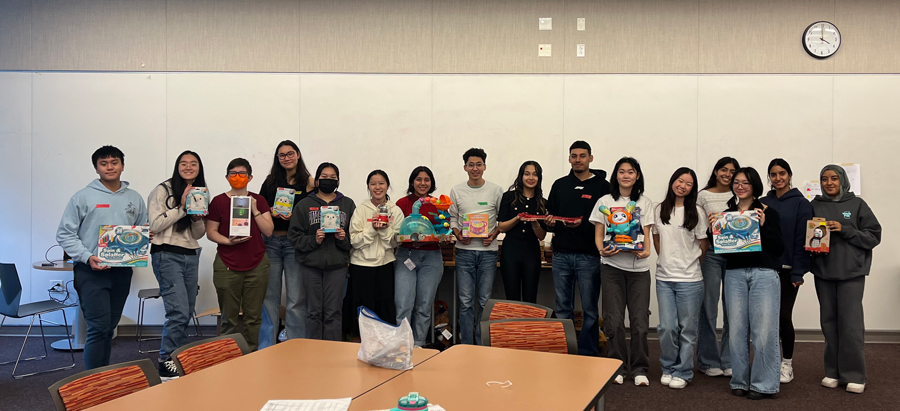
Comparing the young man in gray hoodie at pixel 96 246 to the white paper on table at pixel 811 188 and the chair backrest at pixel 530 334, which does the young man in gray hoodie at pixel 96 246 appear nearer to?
the chair backrest at pixel 530 334

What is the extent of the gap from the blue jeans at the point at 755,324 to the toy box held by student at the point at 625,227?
649 mm

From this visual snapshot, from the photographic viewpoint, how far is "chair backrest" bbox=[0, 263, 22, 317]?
4535 mm

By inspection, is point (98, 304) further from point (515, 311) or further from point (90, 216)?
point (515, 311)

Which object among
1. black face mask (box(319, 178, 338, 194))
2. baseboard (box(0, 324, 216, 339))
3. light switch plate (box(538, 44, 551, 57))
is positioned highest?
light switch plate (box(538, 44, 551, 57))

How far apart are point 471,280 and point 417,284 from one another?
1.43 ft

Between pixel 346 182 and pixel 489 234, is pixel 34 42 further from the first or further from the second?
pixel 489 234

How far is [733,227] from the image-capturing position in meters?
3.61

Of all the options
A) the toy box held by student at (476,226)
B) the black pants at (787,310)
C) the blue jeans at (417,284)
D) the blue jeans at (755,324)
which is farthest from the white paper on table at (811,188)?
the blue jeans at (417,284)

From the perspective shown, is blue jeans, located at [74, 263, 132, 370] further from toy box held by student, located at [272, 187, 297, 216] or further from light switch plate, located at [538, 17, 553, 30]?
light switch plate, located at [538, 17, 553, 30]

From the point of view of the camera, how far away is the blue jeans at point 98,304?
11.8ft

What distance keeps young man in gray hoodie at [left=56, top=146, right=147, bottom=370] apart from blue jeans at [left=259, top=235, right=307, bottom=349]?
42.0 inches

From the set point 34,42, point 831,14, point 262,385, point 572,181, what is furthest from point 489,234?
point 34,42

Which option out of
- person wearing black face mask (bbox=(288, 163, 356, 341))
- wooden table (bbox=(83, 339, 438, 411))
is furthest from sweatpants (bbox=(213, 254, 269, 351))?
wooden table (bbox=(83, 339, 438, 411))

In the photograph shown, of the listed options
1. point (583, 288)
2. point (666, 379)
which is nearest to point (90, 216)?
point (583, 288)
